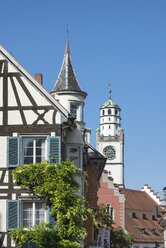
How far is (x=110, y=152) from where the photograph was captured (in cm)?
16050

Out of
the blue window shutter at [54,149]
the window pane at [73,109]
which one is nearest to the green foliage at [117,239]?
the window pane at [73,109]

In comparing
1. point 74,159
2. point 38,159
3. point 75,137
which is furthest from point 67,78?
point 38,159

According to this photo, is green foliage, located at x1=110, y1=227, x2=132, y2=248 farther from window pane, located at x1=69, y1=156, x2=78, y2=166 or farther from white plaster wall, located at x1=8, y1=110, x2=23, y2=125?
white plaster wall, located at x1=8, y1=110, x2=23, y2=125

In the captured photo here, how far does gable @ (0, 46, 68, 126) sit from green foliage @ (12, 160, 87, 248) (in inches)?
88.0

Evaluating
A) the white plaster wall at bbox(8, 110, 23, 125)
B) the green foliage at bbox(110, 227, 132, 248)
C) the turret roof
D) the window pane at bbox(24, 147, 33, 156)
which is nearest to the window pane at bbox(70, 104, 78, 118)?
the white plaster wall at bbox(8, 110, 23, 125)

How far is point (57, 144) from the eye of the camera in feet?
92.5

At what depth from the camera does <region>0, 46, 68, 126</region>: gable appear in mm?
28641

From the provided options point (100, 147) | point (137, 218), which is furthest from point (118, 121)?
point (137, 218)

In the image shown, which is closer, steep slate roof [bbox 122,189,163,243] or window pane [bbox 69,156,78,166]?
window pane [bbox 69,156,78,166]

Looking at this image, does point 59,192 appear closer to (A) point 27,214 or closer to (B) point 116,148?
(A) point 27,214

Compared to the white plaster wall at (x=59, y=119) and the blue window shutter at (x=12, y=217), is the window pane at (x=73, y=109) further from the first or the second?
the blue window shutter at (x=12, y=217)

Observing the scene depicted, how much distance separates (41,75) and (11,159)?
6264mm

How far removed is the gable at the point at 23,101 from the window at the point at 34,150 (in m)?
0.82

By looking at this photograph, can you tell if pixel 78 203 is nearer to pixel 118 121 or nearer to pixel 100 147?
pixel 100 147
